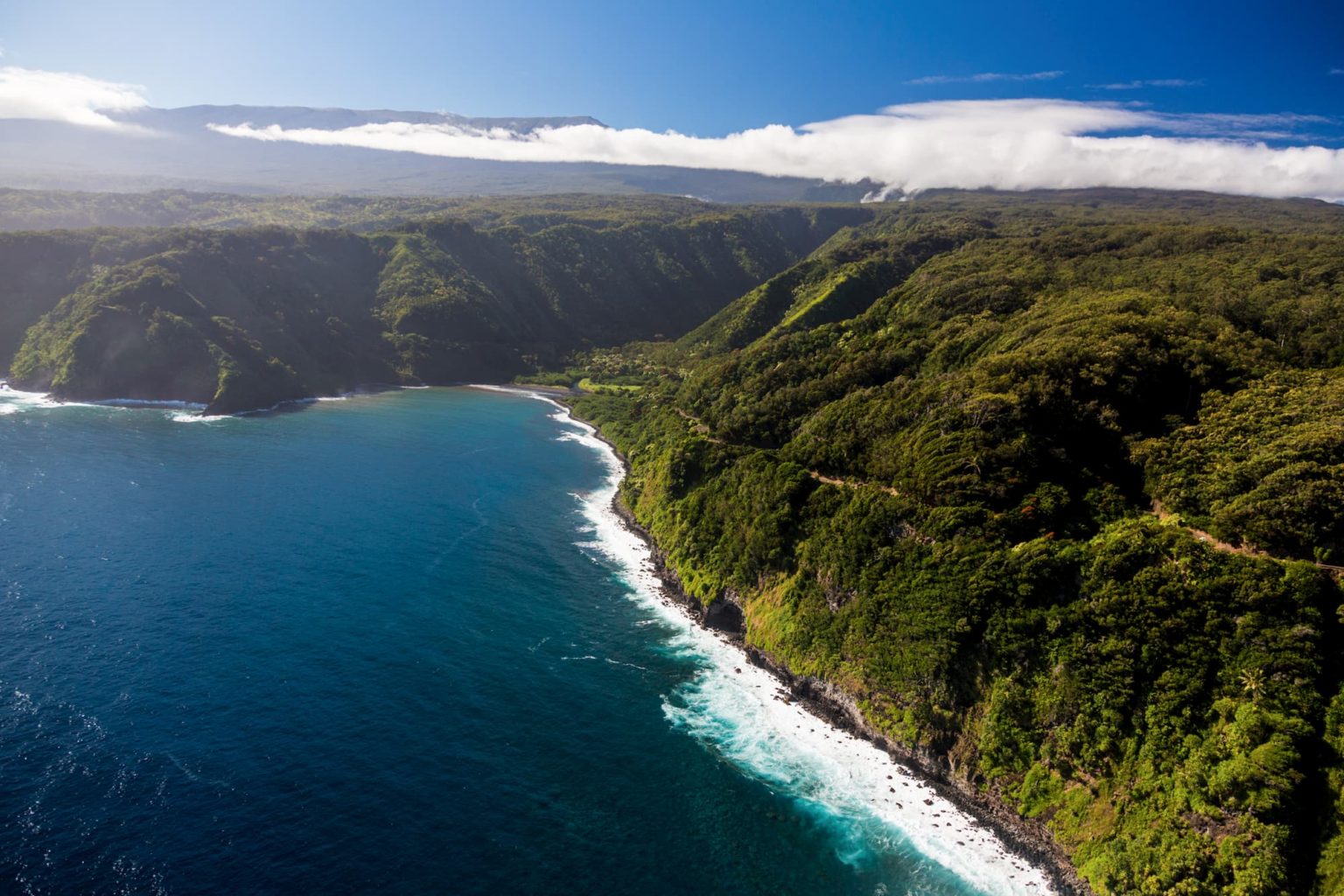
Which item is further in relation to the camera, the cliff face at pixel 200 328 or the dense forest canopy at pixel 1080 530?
the cliff face at pixel 200 328

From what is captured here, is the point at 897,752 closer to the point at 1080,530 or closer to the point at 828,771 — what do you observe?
the point at 828,771

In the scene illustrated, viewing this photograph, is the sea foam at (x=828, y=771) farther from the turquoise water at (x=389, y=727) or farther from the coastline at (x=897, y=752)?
the coastline at (x=897, y=752)

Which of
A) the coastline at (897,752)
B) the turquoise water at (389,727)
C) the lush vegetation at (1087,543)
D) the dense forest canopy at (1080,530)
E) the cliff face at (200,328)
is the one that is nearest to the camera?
the lush vegetation at (1087,543)

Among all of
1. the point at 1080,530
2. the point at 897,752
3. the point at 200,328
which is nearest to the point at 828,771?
the point at 897,752

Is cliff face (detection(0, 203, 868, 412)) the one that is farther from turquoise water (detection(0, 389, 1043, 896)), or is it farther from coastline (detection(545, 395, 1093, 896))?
coastline (detection(545, 395, 1093, 896))

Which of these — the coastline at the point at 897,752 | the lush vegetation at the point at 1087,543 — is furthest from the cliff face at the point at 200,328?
the coastline at the point at 897,752

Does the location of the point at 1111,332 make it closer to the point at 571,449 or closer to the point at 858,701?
the point at 858,701
